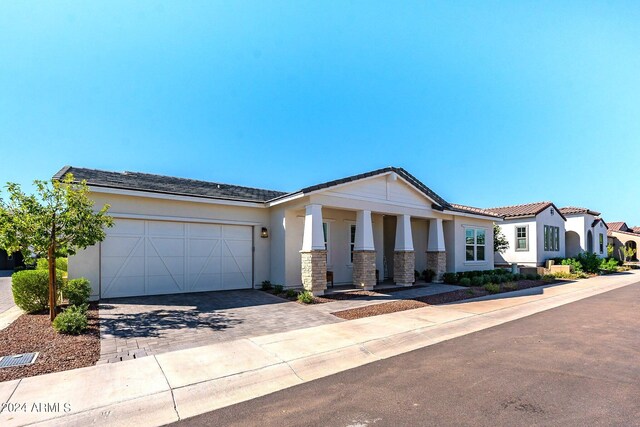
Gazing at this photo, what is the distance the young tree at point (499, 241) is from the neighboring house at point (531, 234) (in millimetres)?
332

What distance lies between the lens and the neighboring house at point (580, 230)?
2748 centimetres

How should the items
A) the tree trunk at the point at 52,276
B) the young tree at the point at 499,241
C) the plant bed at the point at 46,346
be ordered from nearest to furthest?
the plant bed at the point at 46,346 → the tree trunk at the point at 52,276 → the young tree at the point at 499,241

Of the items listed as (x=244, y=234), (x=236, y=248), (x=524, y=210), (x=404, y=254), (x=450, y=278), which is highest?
(x=524, y=210)

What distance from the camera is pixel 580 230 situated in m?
27.6

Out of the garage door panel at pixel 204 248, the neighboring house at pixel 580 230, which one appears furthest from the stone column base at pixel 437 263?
the neighboring house at pixel 580 230

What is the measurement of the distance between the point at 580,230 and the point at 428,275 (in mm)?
20446

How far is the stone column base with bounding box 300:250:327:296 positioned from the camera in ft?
37.3

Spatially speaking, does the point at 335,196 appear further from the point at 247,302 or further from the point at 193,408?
the point at 193,408

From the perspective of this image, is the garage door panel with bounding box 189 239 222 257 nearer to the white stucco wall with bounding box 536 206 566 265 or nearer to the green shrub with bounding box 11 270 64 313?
the green shrub with bounding box 11 270 64 313

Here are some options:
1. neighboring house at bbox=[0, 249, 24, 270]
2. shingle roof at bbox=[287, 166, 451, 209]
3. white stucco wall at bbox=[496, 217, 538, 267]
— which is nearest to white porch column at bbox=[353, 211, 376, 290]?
shingle roof at bbox=[287, 166, 451, 209]

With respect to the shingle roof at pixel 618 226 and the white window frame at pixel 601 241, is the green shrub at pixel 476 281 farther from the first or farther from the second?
the shingle roof at pixel 618 226

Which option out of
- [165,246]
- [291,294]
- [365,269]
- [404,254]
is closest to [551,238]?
[404,254]

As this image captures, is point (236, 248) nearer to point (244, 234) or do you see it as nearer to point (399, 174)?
point (244, 234)

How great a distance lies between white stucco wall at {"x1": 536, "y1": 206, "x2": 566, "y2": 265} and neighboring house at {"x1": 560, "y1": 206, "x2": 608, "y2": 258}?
2211mm
